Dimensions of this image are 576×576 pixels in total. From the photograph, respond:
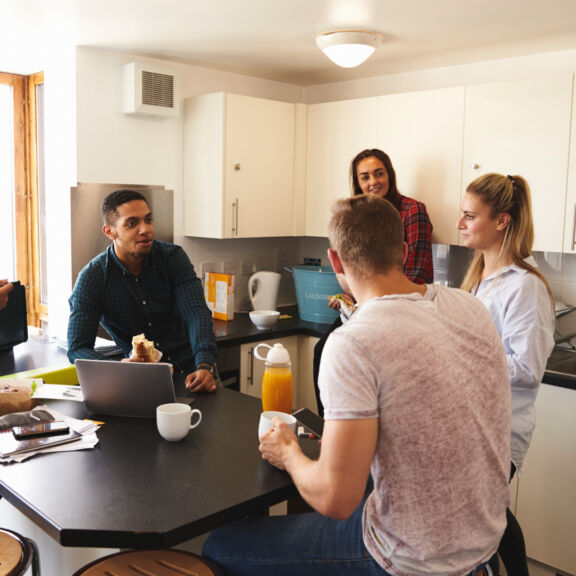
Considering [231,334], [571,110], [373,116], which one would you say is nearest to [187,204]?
[231,334]

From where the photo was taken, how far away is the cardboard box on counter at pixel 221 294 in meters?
3.61

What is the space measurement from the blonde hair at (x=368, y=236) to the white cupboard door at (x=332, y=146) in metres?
2.11

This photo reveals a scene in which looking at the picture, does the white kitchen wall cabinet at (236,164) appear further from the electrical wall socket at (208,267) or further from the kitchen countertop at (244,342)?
the kitchen countertop at (244,342)

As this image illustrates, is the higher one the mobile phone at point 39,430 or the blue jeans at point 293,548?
the mobile phone at point 39,430

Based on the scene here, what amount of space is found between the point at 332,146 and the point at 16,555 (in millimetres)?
2727

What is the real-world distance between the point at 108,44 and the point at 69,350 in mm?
1631

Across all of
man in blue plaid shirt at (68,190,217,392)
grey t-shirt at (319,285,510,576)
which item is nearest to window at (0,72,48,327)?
Answer: man in blue plaid shirt at (68,190,217,392)

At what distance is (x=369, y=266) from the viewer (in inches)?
50.6

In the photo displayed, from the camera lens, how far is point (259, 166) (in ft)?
11.8

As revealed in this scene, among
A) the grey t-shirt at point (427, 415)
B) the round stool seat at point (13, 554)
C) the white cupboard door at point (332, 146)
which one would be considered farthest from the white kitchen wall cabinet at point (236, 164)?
the grey t-shirt at point (427, 415)

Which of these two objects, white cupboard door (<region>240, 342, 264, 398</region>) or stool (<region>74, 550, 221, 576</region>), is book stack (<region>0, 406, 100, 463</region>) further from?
white cupboard door (<region>240, 342, 264, 398</region>)

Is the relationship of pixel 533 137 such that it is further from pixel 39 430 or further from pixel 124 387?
pixel 39 430

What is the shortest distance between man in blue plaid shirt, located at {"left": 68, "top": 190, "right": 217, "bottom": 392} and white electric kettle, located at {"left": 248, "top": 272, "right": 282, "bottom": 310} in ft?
3.87

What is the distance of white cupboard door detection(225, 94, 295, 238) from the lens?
346cm
